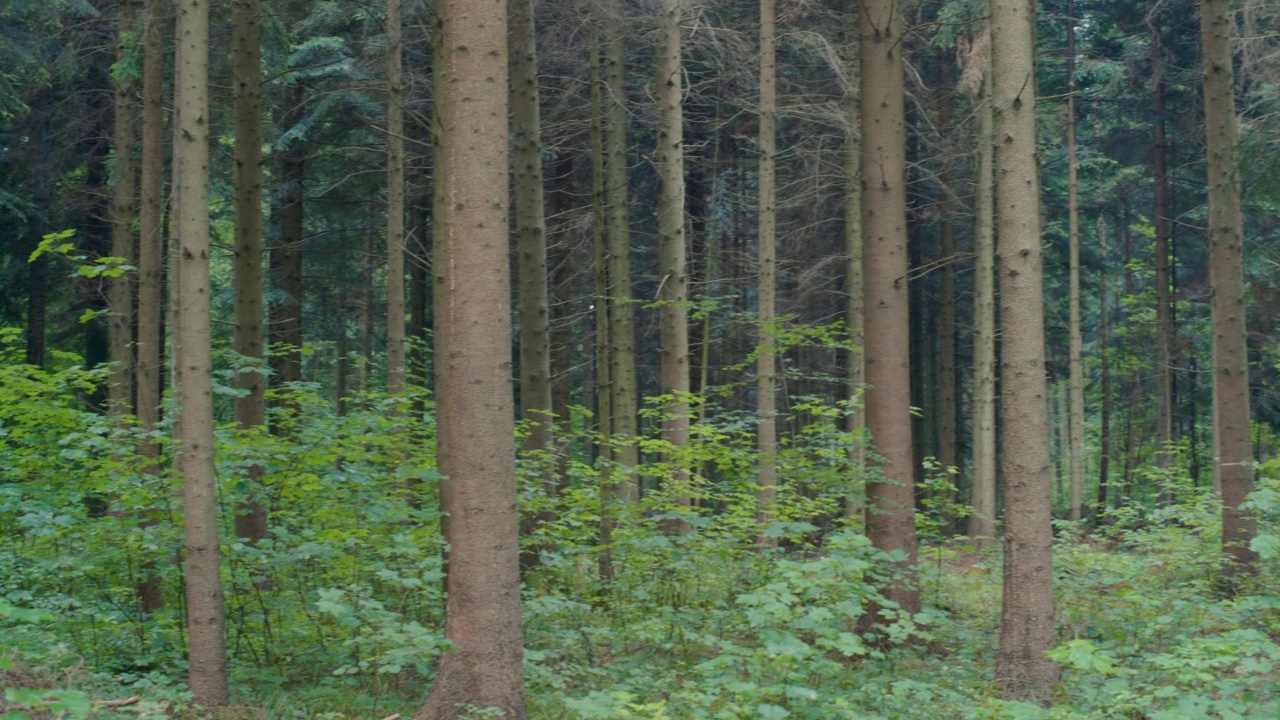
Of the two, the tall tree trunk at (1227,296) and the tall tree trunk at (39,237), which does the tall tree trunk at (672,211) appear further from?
the tall tree trunk at (39,237)

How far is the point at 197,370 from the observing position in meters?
7.18

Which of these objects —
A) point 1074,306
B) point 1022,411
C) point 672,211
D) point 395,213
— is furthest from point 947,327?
point 1022,411

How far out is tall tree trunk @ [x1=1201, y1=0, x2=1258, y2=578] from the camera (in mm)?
11305

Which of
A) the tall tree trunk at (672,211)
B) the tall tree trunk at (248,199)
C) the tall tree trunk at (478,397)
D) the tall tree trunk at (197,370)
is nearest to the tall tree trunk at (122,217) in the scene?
the tall tree trunk at (248,199)

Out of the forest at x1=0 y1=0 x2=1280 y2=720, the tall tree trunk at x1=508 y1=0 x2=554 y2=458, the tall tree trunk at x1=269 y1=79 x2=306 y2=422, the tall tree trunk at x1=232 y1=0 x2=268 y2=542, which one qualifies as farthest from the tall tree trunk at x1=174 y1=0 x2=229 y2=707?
the tall tree trunk at x1=269 y1=79 x2=306 y2=422

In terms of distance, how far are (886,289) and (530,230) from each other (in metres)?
4.17

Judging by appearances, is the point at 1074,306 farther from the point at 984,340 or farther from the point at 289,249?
the point at 289,249

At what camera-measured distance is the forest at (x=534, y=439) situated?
6.75 meters

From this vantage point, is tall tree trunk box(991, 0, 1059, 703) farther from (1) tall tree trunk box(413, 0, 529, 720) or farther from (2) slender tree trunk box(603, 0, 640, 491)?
(2) slender tree trunk box(603, 0, 640, 491)

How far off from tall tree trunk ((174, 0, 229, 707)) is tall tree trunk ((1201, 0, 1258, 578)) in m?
10.4

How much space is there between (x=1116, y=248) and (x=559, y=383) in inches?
996

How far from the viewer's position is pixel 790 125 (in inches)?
873

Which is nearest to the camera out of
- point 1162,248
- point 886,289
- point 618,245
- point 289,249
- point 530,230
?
point 886,289

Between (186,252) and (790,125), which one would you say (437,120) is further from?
(790,125)
